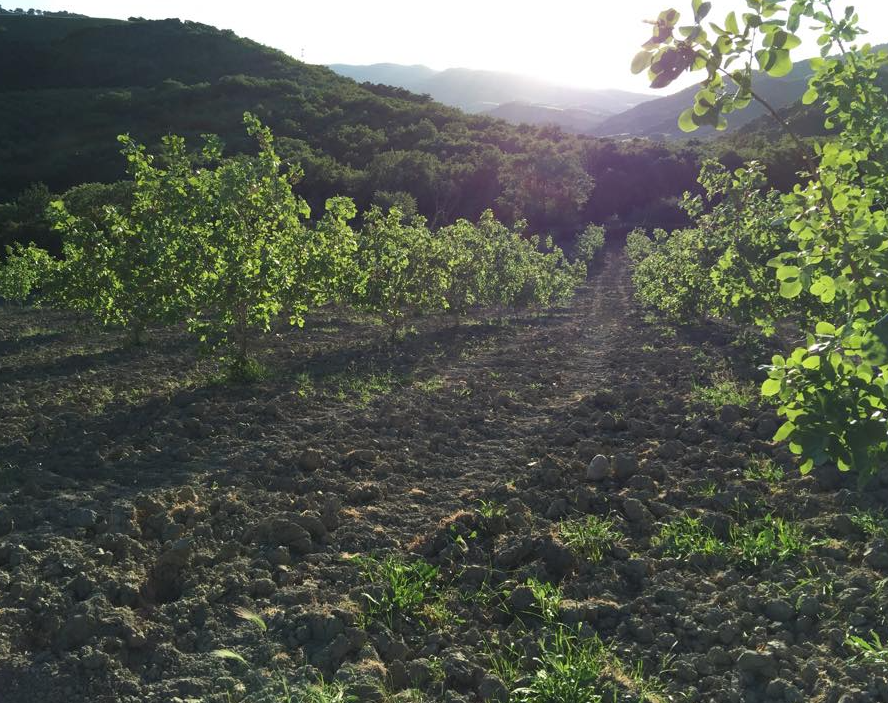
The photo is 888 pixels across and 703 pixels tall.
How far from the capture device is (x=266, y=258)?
9.58m

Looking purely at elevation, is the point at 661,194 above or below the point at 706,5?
above

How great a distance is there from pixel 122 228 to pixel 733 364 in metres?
11.3

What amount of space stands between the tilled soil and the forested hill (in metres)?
34.9

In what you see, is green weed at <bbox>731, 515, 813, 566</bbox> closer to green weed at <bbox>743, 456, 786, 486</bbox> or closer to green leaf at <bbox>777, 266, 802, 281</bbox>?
green weed at <bbox>743, 456, 786, 486</bbox>

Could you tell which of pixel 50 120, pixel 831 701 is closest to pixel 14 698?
pixel 831 701

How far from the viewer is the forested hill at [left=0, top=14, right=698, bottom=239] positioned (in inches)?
1944

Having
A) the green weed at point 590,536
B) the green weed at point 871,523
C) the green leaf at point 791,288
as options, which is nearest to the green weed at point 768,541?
the green weed at point 871,523

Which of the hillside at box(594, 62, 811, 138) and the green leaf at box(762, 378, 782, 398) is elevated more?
the hillside at box(594, 62, 811, 138)

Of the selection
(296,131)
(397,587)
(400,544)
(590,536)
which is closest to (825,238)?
(590,536)

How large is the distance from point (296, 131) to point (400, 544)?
57129 millimetres

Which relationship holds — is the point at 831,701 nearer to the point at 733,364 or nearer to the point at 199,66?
the point at 733,364

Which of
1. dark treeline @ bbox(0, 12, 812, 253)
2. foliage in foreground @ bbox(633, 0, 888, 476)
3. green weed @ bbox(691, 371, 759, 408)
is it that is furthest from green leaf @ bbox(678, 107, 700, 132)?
dark treeline @ bbox(0, 12, 812, 253)

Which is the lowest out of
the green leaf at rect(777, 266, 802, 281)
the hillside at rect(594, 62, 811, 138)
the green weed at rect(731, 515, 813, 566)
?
the green weed at rect(731, 515, 813, 566)

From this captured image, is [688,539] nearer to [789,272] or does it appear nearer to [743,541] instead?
[743,541]
